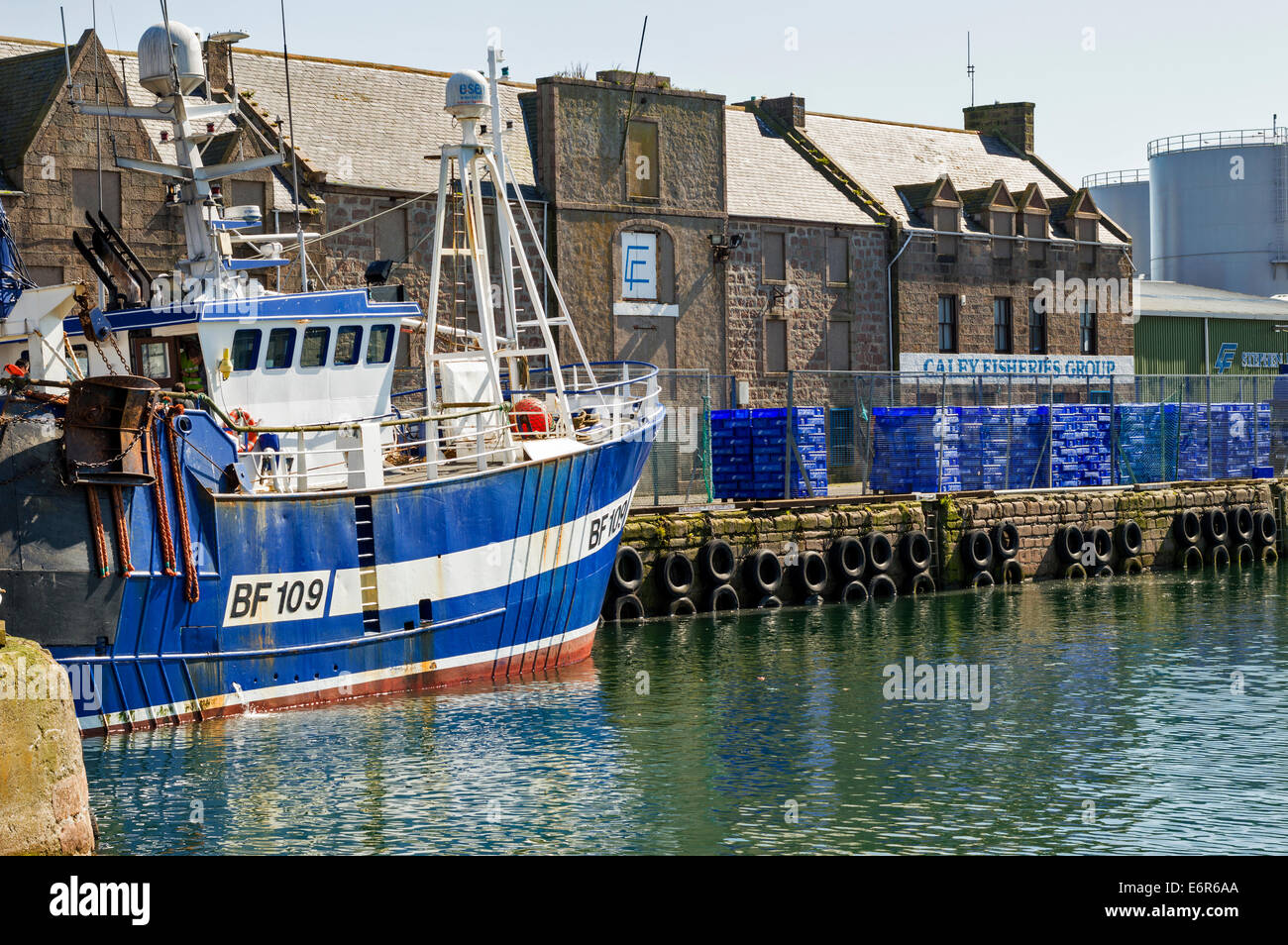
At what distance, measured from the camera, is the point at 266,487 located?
643 inches

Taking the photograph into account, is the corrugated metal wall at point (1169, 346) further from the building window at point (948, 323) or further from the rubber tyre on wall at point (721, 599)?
the rubber tyre on wall at point (721, 599)

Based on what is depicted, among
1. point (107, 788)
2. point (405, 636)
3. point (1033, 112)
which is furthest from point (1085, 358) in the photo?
point (107, 788)

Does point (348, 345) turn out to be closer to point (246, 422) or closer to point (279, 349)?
point (279, 349)

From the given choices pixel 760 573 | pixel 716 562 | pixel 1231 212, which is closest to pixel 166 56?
pixel 716 562

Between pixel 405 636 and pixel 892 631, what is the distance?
843 cm

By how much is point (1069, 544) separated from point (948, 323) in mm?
16255

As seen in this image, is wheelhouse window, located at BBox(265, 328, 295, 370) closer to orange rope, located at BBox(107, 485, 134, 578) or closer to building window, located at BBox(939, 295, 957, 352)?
orange rope, located at BBox(107, 485, 134, 578)

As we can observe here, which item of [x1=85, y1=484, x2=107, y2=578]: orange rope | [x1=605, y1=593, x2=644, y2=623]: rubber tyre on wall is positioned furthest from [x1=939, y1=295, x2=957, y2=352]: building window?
[x1=85, y1=484, x2=107, y2=578]: orange rope

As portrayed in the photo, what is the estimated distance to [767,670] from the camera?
63.0 ft

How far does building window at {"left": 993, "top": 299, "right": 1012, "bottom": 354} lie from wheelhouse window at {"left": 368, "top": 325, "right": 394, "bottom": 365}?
101 ft

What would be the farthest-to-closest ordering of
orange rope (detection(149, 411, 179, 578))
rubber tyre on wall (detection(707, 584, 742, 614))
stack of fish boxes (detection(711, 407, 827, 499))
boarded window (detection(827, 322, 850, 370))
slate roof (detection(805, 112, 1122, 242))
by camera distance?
slate roof (detection(805, 112, 1122, 242)) < boarded window (detection(827, 322, 850, 370)) < stack of fish boxes (detection(711, 407, 827, 499)) < rubber tyre on wall (detection(707, 584, 742, 614)) < orange rope (detection(149, 411, 179, 578))

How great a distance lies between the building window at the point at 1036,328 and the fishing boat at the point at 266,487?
2952 cm

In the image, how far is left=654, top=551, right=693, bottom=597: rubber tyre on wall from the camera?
955 inches
